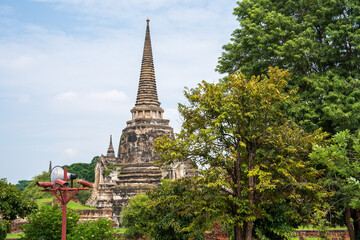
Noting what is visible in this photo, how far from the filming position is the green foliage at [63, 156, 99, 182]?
251 feet

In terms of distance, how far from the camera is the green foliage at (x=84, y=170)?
7650 cm

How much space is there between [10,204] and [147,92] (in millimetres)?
28180

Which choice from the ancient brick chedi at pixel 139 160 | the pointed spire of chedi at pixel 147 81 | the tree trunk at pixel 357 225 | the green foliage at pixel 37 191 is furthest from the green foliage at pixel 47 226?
the green foliage at pixel 37 191

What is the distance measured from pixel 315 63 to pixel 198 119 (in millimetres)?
7176

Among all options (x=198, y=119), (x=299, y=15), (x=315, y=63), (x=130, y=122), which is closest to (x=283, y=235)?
(x=198, y=119)

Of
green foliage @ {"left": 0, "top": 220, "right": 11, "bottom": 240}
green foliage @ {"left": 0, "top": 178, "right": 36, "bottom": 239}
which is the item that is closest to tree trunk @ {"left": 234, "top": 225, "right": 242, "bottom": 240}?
green foliage @ {"left": 0, "top": 220, "right": 11, "bottom": 240}

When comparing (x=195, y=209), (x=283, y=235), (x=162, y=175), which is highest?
(x=162, y=175)

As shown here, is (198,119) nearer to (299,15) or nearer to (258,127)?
(258,127)

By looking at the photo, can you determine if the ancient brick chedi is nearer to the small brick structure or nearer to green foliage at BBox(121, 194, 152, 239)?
green foliage at BBox(121, 194, 152, 239)

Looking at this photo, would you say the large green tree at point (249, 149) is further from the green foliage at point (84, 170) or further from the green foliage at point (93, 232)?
the green foliage at point (84, 170)

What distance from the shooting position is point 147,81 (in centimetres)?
4734

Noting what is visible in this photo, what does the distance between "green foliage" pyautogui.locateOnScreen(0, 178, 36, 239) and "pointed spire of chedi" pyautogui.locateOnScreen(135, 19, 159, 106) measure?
26.6 m

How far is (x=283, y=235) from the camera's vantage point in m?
A: 17.0

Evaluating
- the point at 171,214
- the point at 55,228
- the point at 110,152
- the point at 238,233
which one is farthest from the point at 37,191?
the point at 238,233
